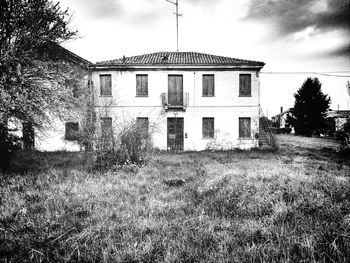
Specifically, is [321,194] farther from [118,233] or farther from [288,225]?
[118,233]

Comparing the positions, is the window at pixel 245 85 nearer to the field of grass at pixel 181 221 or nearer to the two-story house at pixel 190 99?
the two-story house at pixel 190 99

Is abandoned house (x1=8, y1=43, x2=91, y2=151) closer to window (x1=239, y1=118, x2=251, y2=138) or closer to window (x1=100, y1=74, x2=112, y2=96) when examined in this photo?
window (x1=100, y1=74, x2=112, y2=96)

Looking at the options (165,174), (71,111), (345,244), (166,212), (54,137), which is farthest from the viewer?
(54,137)

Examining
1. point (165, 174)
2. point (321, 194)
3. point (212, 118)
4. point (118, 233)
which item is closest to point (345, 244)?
point (321, 194)

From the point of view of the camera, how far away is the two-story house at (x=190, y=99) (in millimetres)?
17859

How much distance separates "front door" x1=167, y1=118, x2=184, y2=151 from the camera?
18.1 m

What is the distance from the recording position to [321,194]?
4.82 metres

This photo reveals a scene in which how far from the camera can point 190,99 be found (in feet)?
59.2

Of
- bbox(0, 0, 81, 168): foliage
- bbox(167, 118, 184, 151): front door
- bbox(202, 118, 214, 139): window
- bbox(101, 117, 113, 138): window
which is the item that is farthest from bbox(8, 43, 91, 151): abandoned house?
bbox(202, 118, 214, 139): window

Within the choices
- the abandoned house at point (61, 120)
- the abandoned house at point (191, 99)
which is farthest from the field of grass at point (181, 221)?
the abandoned house at point (191, 99)

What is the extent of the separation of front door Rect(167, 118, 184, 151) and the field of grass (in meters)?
11.1

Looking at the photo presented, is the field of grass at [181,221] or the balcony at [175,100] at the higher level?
the balcony at [175,100]

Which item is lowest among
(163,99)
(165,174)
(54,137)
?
(165,174)

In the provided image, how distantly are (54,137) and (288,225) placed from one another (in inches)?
684
